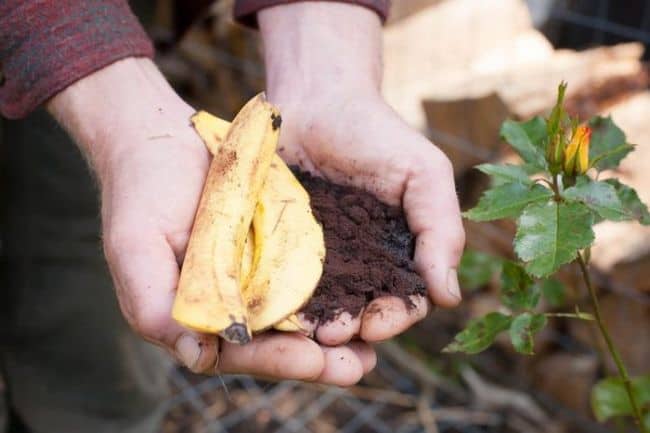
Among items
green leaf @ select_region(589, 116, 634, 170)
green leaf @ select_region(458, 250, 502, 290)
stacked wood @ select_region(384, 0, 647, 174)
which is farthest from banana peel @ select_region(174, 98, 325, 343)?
stacked wood @ select_region(384, 0, 647, 174)

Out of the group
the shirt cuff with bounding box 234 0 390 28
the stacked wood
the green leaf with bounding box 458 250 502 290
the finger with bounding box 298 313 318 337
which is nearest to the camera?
the finger with bounding box 298 313 318 337

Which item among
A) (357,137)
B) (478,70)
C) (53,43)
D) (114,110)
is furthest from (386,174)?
(478,70)

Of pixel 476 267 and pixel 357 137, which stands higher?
pixel 357 137

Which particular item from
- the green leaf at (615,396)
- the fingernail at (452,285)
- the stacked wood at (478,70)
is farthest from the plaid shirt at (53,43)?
the stacked wood at (478,70)

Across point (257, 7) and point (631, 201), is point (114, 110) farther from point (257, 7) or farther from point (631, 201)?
point (631, 201)

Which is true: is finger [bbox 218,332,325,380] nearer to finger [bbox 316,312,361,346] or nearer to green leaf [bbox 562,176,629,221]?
finger [bbox 316,312,361,346]
